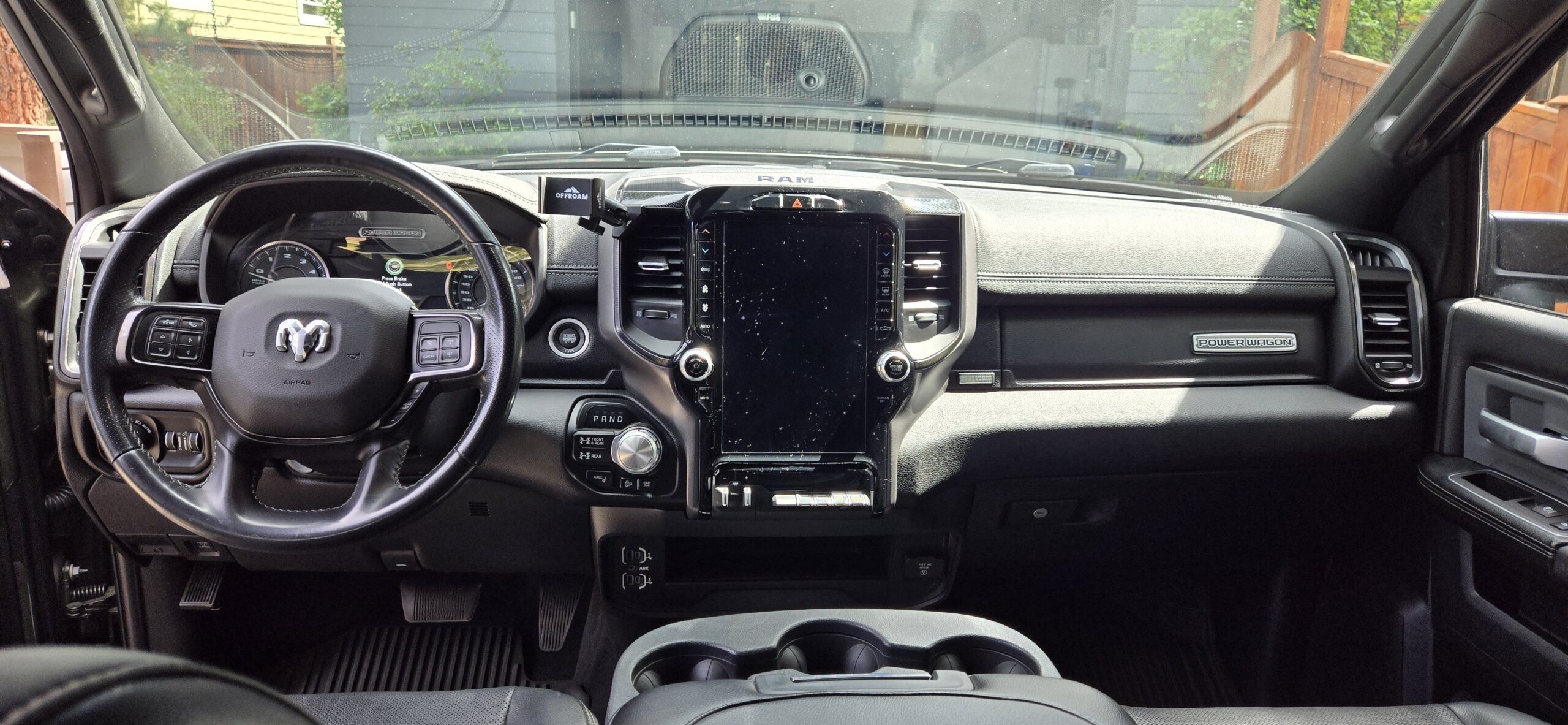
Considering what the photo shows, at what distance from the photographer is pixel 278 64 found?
244 cm

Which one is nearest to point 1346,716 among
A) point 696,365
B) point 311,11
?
point 696,365

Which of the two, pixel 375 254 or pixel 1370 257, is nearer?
pixel 375 254

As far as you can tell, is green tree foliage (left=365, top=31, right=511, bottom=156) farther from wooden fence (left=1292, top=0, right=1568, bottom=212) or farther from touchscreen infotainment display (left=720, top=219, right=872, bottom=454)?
wooden fence (left=1292, top=0, right=1568, bottom=212)

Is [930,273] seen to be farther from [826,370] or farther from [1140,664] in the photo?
[1140,664]

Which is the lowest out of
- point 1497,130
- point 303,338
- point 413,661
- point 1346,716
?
point 413,661

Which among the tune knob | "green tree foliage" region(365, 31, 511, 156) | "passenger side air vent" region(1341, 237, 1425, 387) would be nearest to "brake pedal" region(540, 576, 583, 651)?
the tune knob

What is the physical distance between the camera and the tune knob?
2014 millimetres

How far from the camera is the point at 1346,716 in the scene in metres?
1.67

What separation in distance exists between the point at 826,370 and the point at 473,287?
2.47 feet

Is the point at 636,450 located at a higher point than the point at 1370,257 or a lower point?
lower

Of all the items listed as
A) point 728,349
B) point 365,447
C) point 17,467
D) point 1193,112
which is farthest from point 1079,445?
point 17,467

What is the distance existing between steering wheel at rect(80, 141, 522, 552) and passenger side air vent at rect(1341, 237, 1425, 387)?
1.85 m

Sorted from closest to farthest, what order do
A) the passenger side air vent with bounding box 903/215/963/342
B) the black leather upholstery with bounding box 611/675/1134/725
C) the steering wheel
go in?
the black leather upholstery with bounding box 611/675/1134/725, the steering wheel, the passenger side air vent with bounding box 903/215/963/342

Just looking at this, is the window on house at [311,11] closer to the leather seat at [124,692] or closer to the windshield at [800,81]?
the windshield at [800,81]
